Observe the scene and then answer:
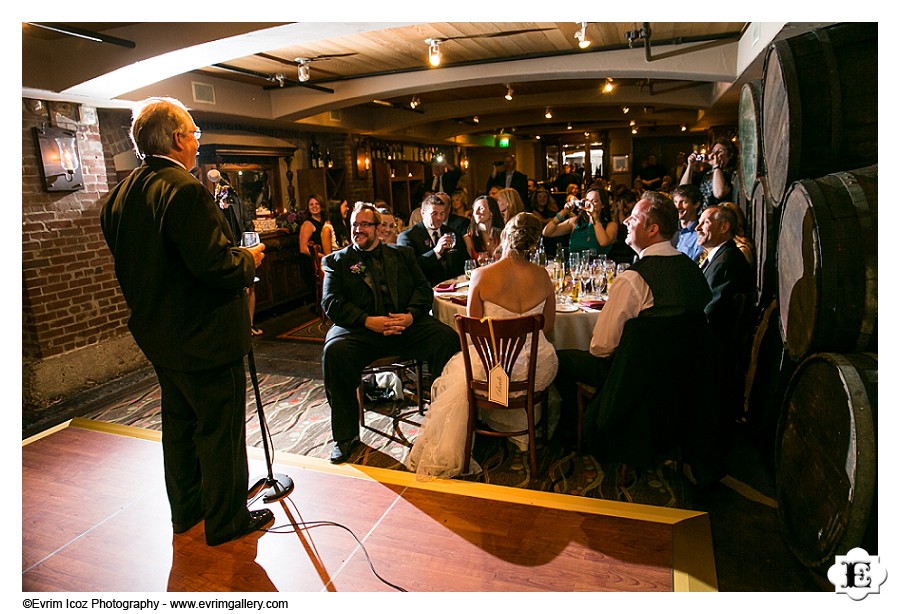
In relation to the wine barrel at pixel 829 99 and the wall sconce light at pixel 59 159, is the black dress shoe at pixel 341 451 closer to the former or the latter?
the wine barrel at pixel 829 99

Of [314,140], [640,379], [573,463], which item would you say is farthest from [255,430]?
[314,140]

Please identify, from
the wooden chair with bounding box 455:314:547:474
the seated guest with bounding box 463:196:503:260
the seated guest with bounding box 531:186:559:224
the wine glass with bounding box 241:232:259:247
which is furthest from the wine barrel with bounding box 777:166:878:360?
the seated guest with bounding box 531:186:559:224

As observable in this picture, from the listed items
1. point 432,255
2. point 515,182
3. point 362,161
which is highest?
point 362,161

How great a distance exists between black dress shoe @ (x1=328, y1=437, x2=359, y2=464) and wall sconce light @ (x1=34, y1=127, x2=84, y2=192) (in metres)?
3.27

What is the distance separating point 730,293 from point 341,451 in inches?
92.1

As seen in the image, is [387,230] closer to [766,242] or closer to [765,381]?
[766,242]

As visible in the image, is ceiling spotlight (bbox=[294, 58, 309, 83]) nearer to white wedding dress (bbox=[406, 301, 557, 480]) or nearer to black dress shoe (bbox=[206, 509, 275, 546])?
white wedding dress (bbox=[406, 301, 557, 480])

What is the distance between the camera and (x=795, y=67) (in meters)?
2.21

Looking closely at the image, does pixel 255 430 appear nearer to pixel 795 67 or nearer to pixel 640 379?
pixel 640 379

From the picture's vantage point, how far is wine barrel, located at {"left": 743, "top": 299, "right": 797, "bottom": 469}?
9.42 feet

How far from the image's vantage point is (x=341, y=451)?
3.15m

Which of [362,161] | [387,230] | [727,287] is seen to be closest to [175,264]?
[727,287]

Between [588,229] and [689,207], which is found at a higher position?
[689,207]

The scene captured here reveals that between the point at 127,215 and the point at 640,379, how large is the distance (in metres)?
2.22
